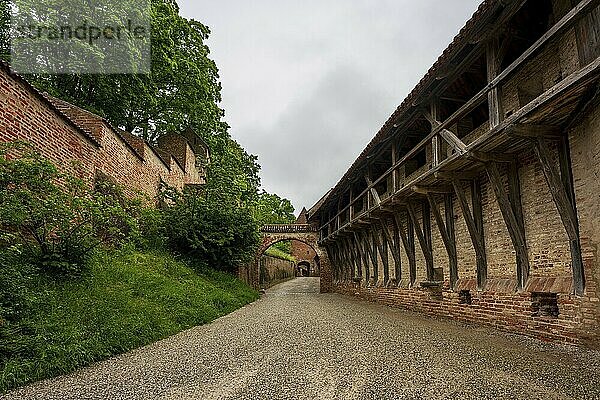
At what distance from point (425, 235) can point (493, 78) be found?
4.73m

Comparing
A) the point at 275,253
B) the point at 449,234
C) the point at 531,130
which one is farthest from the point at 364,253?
the point at 275,253

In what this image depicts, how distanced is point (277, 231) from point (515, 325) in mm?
16800

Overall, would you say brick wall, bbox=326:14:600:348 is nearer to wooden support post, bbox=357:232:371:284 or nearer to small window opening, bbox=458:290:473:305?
small window opening, bbox=458:290:473:305

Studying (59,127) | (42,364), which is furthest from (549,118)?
(59,127)

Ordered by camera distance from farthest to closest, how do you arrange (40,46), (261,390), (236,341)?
(40,46) → (236,341) → (261,390)

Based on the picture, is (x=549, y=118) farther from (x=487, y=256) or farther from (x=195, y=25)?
(x=195, y=25)

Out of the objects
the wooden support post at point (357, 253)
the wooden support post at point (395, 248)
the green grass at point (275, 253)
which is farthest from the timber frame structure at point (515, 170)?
the green grass at point (275, 253)

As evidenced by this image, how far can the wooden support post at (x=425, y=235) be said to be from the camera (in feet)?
30.3

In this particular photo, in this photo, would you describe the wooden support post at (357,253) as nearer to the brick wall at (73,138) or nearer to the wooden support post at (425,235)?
the wooden support post at (425,235)

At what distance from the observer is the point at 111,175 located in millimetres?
10984

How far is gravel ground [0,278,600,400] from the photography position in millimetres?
3615

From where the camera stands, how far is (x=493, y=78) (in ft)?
19.7

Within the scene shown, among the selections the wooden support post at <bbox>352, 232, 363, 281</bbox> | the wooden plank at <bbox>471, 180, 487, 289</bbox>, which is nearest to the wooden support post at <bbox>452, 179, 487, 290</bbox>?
the wooden plank at <bbox>471, 180, 487, 289</bbox>

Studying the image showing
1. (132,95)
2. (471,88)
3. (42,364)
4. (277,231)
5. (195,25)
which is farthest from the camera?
(277,231)
